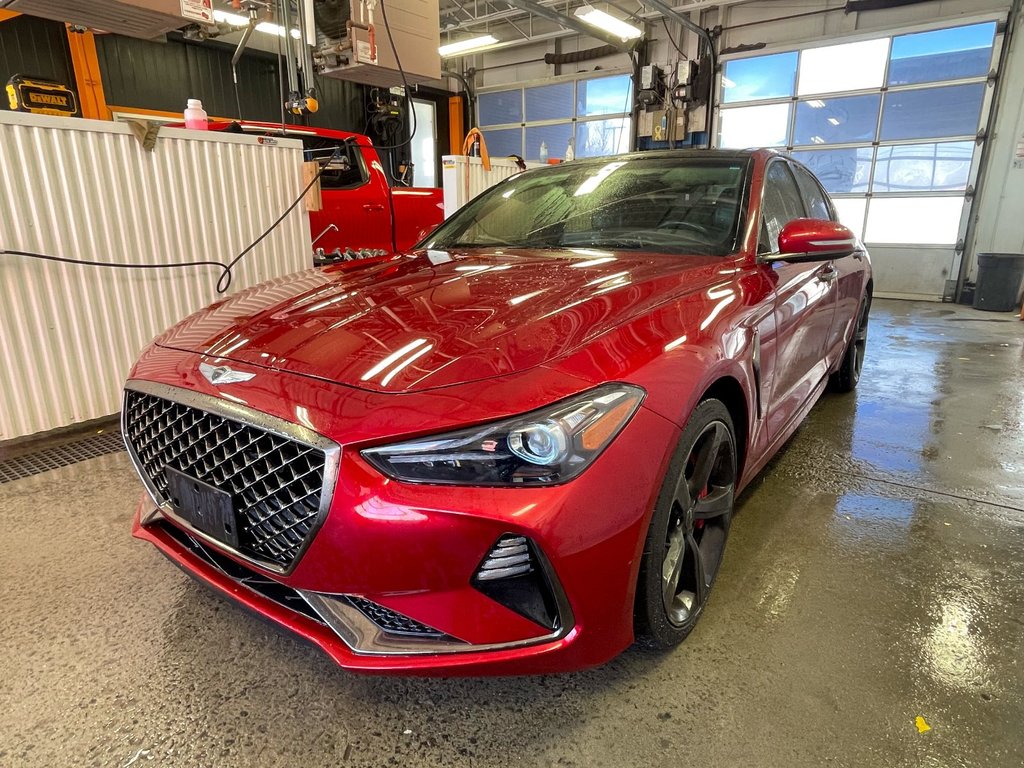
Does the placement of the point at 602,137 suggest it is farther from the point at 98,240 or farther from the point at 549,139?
the point at 98,240

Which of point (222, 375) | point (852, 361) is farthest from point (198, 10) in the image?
point (852, 361)

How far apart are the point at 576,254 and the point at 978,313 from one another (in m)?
7.72

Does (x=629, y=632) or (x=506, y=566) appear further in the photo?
(x=629, y=632)

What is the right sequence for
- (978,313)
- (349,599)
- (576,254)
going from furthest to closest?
(978,313)
(576,254)
(349,599)

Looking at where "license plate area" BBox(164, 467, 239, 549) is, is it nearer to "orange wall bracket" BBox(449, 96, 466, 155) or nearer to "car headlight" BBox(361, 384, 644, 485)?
"car headlight" BBox(361, 384, 644, 485)

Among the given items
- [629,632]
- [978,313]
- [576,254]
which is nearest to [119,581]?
[629,632]

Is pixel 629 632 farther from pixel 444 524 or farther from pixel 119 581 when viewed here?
pixel 119 581

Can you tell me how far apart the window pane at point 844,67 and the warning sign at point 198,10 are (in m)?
8.75

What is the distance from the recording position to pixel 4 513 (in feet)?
7.25

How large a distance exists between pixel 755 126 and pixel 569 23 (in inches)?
130

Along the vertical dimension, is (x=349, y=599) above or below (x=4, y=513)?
above

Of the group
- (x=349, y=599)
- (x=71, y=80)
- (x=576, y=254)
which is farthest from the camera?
(x=71, y=80)

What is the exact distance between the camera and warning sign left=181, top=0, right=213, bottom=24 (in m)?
2.82

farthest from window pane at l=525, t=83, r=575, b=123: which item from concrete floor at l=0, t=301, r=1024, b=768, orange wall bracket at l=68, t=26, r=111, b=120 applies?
concrete floor at l=0, t=301, r=1024, b=768
